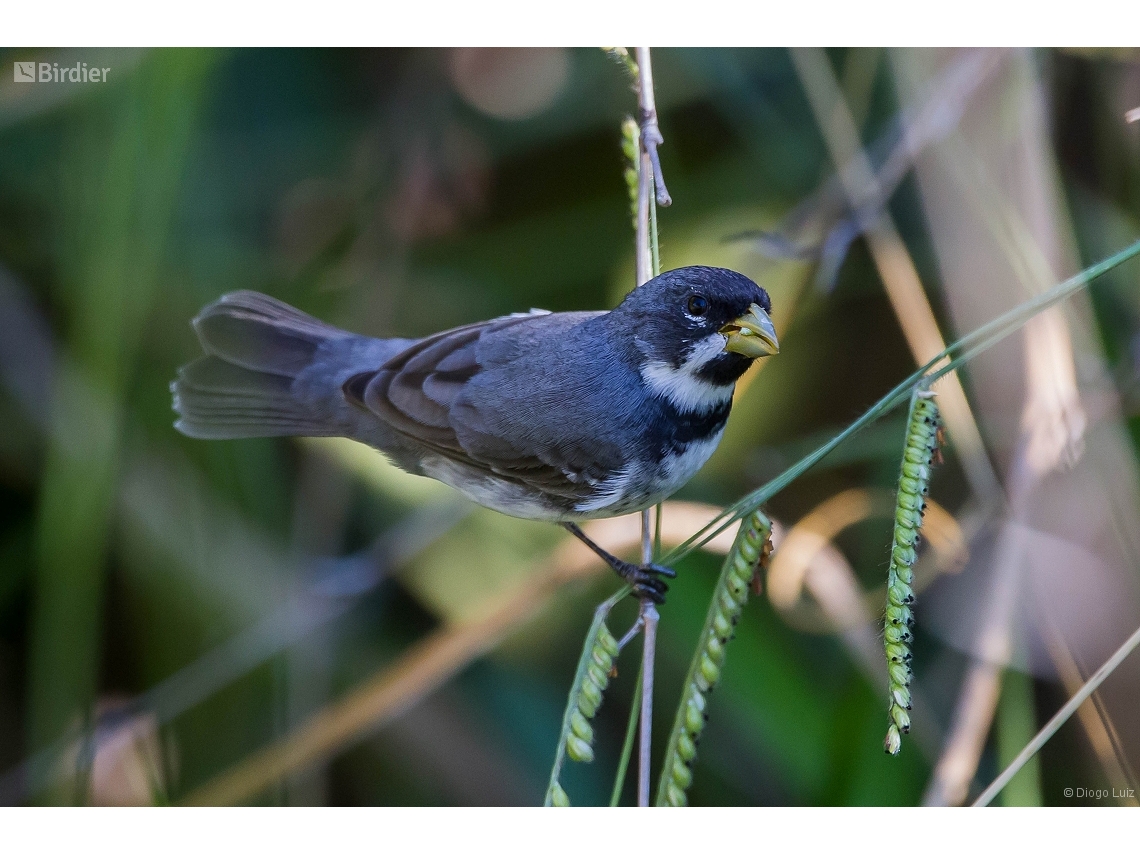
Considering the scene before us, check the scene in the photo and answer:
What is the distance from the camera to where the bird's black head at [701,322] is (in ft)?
5.23

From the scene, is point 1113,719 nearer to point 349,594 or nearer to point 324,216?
point 349,594

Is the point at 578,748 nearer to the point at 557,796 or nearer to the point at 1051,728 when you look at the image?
the point at 557,796

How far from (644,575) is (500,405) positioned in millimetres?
439

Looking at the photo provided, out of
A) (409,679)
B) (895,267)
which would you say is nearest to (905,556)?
(895,267)

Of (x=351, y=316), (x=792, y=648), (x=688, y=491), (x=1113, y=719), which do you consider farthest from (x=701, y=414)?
(x=1113, y=719)

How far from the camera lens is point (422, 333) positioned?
2.08 meters

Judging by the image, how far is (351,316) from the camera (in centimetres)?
208

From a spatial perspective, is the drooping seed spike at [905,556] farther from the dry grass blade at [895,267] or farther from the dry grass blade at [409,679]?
the dry grass blade at [895,267]

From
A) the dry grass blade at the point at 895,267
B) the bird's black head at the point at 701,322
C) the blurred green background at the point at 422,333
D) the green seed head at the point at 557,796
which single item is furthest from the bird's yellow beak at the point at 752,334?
the green seed head at the point at 557,796

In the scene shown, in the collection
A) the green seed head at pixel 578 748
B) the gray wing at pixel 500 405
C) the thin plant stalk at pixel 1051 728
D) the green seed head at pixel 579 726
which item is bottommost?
the thin plant stalk at pixel 1051 728

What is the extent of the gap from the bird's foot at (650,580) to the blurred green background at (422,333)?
0.44 ft

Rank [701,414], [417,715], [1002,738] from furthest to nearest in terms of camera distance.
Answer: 1. [417,715]
2. [1002,738]
3. [701,414]

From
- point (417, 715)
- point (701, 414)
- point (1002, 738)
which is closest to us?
point (701, 414)
